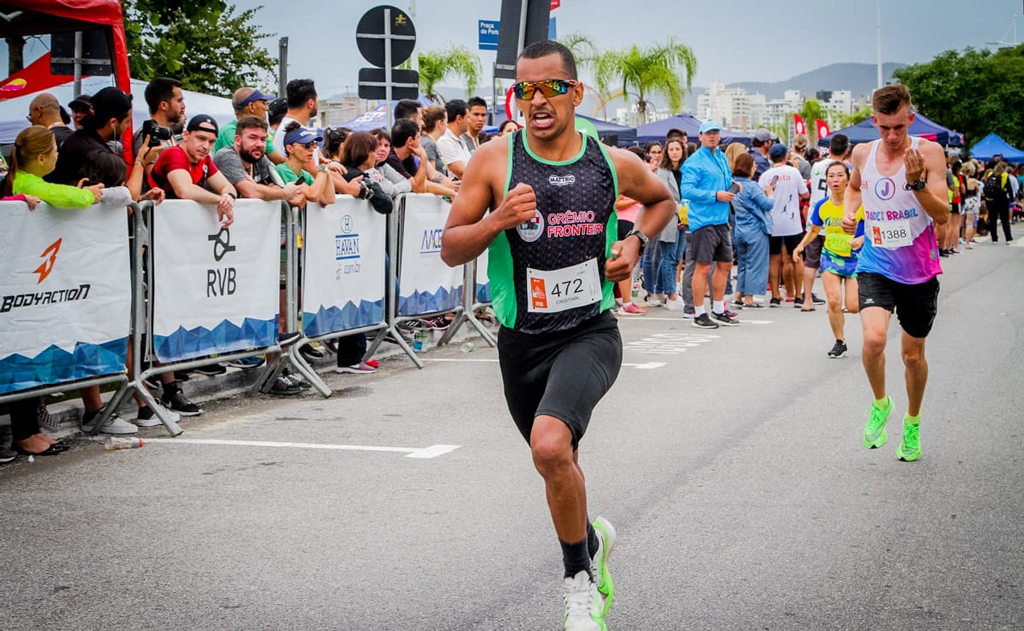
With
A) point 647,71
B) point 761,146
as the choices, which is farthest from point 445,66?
point 761,146

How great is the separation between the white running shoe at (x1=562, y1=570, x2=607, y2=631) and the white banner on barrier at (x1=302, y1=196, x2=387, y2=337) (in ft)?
18.9

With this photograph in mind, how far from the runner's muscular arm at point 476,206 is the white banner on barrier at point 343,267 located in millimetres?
5261

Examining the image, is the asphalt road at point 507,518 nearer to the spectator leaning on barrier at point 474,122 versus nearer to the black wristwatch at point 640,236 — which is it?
the black wristwatch at point 640,236

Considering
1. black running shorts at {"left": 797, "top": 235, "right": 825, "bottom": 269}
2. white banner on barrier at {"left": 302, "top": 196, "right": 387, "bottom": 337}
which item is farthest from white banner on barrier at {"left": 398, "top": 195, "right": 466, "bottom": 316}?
black running shorts at {"left": 797, "top": 235, "right": 825, "bottom": 269}

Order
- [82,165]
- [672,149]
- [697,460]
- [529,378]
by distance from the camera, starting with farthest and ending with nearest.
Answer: [672,149], [82,165], [697,460], [529,378]

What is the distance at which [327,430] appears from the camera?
307 inches

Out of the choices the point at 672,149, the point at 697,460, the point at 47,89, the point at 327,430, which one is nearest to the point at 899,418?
the point at 697,460

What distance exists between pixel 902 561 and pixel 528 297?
1.95 meters

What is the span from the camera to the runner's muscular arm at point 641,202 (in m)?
4.15

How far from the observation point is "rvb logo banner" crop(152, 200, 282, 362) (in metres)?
7.89

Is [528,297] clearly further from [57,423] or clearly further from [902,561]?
[57,423]

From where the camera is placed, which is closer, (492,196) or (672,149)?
(492,196)

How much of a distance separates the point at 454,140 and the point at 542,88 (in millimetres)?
9203

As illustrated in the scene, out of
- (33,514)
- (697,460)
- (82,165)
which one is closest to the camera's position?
(33,514)
